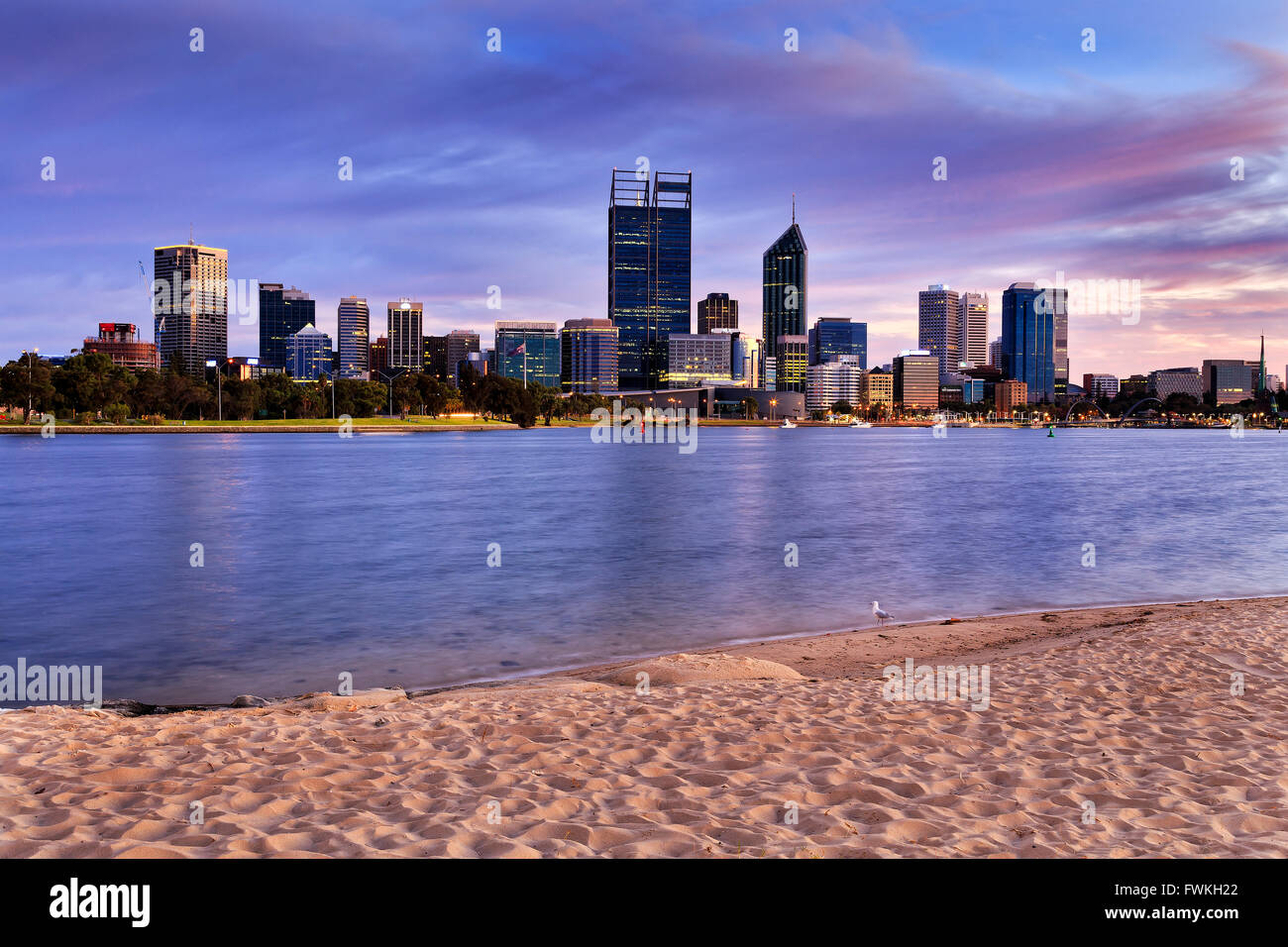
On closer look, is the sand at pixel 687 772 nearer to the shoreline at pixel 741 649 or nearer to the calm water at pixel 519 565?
the shoreline at pixel 741 649

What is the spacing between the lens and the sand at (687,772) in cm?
723

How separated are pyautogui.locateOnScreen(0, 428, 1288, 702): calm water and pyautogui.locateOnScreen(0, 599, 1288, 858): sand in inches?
250

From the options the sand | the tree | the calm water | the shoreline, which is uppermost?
the tree

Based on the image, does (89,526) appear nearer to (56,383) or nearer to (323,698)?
(323,698)

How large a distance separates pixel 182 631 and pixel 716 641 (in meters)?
13.6

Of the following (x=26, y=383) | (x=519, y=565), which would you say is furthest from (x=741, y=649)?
(x=26, y=383)

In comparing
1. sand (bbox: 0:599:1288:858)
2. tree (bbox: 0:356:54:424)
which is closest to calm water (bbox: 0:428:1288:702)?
sand (bbox: 0:599:1288:858)

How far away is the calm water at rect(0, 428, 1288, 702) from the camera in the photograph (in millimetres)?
20891

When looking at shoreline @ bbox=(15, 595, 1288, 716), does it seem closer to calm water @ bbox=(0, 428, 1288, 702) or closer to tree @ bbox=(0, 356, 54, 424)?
calm water @ bbox=(0, 428, 1288, 702)

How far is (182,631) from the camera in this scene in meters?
22.4

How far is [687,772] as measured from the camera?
927 cm

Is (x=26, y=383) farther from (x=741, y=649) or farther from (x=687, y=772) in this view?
(x=687, y=772)

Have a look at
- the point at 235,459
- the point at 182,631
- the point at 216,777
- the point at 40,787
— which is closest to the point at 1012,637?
the point at 216,777

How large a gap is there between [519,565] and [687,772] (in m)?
26.0
